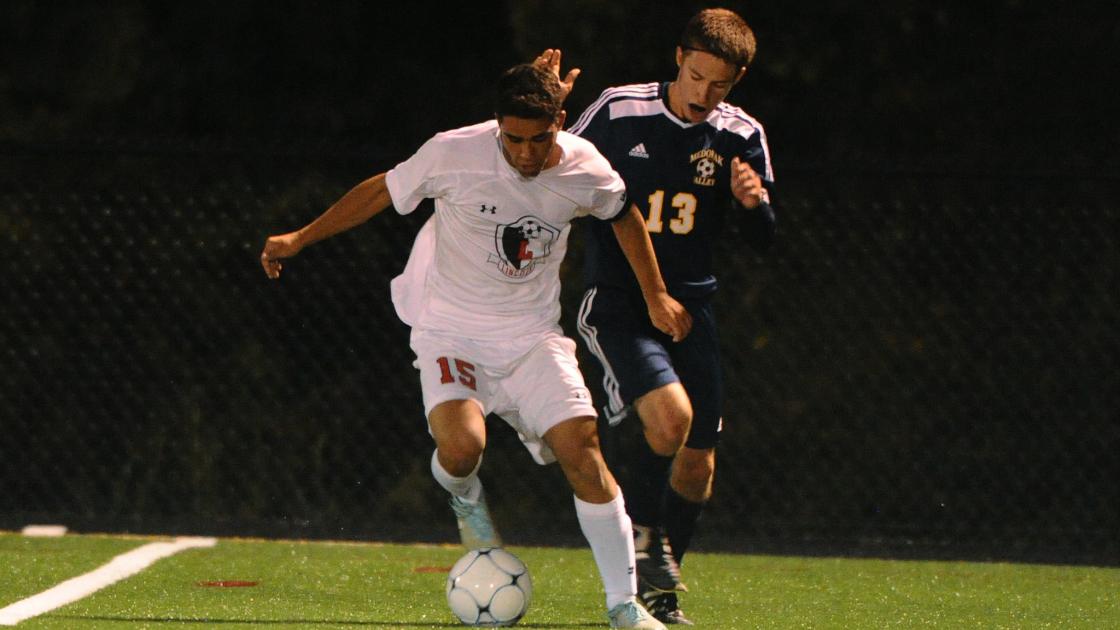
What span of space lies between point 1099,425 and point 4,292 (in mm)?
4963

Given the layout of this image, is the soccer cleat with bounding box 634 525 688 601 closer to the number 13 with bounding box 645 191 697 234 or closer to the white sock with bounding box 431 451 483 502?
the white sock with bounding box 431 451 483 502

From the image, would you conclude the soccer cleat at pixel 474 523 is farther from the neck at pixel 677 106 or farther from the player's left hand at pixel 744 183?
the neck at pixel 677 106

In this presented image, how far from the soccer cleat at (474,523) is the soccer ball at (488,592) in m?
0.41

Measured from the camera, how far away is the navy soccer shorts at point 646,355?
210 inches

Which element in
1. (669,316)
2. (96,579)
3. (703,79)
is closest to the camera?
(669,316)

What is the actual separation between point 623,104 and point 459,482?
1402 mm

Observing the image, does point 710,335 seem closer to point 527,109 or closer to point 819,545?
point 527,109

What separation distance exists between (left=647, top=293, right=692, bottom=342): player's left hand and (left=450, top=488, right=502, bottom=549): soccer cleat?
29.6 inches

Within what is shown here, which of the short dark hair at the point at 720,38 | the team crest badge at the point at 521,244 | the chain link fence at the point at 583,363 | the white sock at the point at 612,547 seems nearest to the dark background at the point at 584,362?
the chain link fence at the point at 583,363

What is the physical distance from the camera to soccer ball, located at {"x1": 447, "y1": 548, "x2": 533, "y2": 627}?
4.68m

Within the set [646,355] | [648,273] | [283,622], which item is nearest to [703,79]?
[648,273]

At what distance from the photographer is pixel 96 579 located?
588 cm

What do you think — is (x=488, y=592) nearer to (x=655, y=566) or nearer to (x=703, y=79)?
(x=655, y=566)

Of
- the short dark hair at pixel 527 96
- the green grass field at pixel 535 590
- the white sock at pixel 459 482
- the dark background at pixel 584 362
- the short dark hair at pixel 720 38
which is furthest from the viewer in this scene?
the dark background at pixel 584 362
